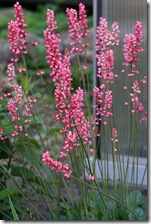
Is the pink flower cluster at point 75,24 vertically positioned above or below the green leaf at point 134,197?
above

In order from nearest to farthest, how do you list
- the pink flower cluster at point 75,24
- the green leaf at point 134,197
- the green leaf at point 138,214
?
the pink flower cluster at point 75,24 < the green leaf at point 138,214 < the green leaf at point 134,197

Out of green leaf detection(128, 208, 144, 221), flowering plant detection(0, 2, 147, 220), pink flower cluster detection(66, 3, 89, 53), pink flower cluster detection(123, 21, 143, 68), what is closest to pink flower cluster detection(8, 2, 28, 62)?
flowering plant detection(0, 2, 147, 220)

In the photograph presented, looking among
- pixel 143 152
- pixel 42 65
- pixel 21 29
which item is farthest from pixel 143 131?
pixel 42 65

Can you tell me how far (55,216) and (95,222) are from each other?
17 cm

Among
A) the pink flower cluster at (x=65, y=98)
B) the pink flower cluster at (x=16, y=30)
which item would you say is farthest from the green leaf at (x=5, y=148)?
the pink flower cluster at (x=16, y=30)

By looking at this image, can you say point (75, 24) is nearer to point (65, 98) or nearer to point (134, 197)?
point (65, 98)

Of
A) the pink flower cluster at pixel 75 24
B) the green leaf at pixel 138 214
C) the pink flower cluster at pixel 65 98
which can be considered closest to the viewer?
the pink flower cluster at pixel 65 98

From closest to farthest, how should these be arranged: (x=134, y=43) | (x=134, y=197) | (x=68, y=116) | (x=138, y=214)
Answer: (x=68, y=116)
(x=134, y=43)
(x=138, y=214)
(x=134, y=197)

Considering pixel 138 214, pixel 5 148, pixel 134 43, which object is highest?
pixel 134 43

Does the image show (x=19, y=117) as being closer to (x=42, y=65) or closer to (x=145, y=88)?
(x=145, y=88)

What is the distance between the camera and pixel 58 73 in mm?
1832

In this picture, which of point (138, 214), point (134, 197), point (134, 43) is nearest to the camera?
point (134, 43)

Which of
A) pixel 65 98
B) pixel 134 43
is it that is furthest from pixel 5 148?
pixel 134 43

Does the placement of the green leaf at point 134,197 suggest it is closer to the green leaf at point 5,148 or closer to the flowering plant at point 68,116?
the flowering plant at point 68,116
